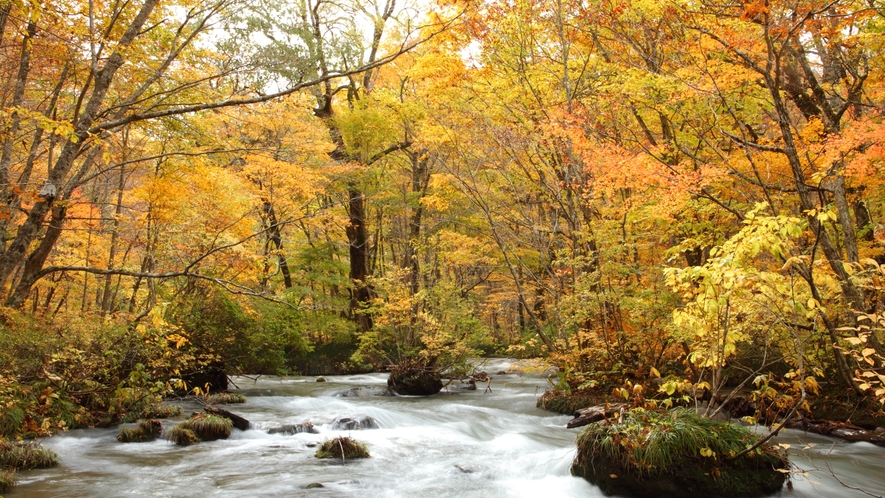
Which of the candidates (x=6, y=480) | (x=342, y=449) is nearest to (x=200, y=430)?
(x=342, y=449)

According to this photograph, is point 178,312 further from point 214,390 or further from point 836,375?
point 836,375

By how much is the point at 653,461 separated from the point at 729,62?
7290 mm

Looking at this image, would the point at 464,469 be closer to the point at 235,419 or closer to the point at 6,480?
the point at 235,419

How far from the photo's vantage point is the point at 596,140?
35.6 ft

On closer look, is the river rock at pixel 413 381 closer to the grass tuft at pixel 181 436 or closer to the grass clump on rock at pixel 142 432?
the grass tuft at pixel 181 436

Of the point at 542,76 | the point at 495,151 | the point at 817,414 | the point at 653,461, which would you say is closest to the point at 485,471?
the point at 653,461

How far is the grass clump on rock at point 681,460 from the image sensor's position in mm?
5609

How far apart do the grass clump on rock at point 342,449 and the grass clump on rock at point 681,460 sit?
137 inches

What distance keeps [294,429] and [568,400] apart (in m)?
5.65

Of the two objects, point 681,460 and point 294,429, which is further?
point 294,429

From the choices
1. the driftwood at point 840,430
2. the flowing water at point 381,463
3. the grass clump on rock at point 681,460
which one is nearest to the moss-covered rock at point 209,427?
the flowing water at point 381,463

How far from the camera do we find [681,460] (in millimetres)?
5664

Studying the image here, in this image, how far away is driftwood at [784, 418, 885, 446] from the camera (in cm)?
819

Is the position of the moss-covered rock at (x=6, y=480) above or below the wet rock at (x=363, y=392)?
above
